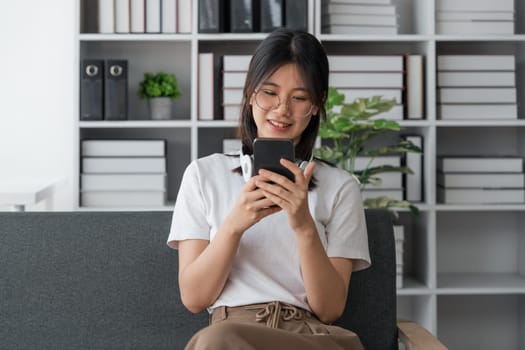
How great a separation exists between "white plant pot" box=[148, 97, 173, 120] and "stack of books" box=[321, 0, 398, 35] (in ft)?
2.32

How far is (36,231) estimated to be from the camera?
1751mm

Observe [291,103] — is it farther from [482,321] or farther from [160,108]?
[482,321]

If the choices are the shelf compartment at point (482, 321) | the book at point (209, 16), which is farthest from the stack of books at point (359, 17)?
the shelf compartment at point (482, 321)

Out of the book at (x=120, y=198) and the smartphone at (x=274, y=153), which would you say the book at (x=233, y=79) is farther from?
the smartphone at (x=274, y=153)

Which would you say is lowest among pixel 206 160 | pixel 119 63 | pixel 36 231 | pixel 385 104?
pixel 36 231

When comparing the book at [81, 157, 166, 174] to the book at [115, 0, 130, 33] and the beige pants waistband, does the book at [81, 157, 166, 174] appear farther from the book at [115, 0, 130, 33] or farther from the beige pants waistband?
the beige pants waistband

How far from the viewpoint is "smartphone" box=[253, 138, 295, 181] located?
142 cm

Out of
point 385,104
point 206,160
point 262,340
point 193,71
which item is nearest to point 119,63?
point 193,71

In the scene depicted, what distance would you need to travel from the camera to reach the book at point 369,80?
2865mm

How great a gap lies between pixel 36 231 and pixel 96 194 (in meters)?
1.09

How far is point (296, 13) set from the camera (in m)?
2.80

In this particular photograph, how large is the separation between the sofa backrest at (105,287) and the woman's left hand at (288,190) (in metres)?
0.40

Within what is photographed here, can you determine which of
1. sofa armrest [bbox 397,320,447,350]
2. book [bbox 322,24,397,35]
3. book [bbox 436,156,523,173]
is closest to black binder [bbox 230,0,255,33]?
book [bbox 322,24,397,35]

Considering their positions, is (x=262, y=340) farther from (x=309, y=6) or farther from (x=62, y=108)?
(x=62, y=108)
